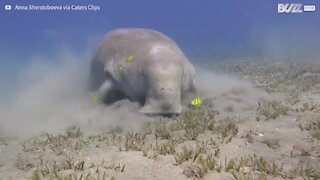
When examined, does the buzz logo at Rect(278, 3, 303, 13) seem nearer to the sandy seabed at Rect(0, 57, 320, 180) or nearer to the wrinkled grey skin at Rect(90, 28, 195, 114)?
the sandy seabed at Rect(0, 57, 320, 180)

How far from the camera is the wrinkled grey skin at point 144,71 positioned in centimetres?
738

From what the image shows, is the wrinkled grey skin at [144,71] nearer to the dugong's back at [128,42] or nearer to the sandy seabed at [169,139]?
→ the dugong's back at [128,42]

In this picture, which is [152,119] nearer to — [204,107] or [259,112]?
[204,107]

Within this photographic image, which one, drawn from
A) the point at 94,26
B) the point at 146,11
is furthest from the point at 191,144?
the point at 146,11

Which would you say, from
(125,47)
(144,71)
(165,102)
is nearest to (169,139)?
(165,102)

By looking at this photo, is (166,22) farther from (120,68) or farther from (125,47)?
(120,68)

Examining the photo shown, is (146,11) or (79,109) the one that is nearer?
(79,109)

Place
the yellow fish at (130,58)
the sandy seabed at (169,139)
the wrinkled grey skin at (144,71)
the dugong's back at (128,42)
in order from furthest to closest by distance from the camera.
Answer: the dugong's back at (128,42), the yellow fish at (130,58), the wrinkled grey skin at (144,71), the sandy seabed at (169,139)

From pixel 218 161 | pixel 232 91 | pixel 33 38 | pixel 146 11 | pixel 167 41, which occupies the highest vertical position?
pixel 146 11

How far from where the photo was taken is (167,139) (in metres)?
6.05

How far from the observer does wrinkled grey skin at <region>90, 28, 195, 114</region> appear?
7383mm

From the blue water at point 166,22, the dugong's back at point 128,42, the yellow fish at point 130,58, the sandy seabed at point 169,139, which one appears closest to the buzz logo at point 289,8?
the sandy seabed at point 169,139

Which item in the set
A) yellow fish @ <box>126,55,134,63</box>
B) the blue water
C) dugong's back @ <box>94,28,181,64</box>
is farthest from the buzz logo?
the blue water

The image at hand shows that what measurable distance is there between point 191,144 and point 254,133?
106 centimetres
